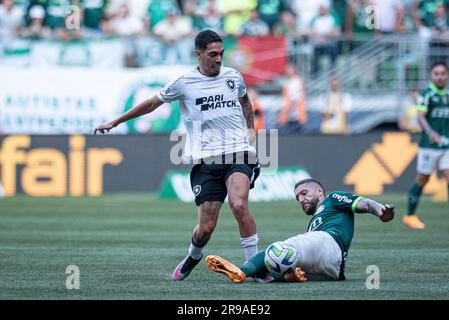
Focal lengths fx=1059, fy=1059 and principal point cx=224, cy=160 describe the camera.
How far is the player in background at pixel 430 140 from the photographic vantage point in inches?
653

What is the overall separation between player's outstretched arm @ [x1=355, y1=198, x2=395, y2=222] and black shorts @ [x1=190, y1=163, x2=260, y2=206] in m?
1.19

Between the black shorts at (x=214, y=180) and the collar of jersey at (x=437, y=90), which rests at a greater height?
the collar of jersey at (x=437, y=90)

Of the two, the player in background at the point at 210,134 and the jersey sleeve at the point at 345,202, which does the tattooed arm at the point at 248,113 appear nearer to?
the player in background at the point at 210,134

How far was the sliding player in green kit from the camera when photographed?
9703mm

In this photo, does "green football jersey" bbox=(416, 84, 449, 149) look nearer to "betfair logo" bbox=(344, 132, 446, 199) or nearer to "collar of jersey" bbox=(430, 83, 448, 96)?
"collar of jersey" bbox=(430, 83, 448, 96)

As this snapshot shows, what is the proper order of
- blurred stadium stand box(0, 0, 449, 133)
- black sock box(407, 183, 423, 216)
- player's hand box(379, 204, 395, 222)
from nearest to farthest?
player's hand box(379, 204, 395, 222)
black sock box(407, 183, 423, 216)
blurred stadium stand box(0, 0, 449, 133)

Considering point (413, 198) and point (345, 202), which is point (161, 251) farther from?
point (413, 198)

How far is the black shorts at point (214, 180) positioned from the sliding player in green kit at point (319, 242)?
0.59 meters

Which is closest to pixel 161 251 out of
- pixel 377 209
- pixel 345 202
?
pixel 345 202

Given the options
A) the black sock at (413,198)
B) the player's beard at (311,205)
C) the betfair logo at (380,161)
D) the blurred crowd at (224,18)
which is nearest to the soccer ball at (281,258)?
the player's beard at (311,205)

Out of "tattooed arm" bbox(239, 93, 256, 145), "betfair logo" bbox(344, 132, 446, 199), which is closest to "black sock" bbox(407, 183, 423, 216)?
"tattooed arm" bbox(239, 93, 256, 145)

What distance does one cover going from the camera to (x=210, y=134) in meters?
10.4

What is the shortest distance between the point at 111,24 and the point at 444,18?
26.8 feet
